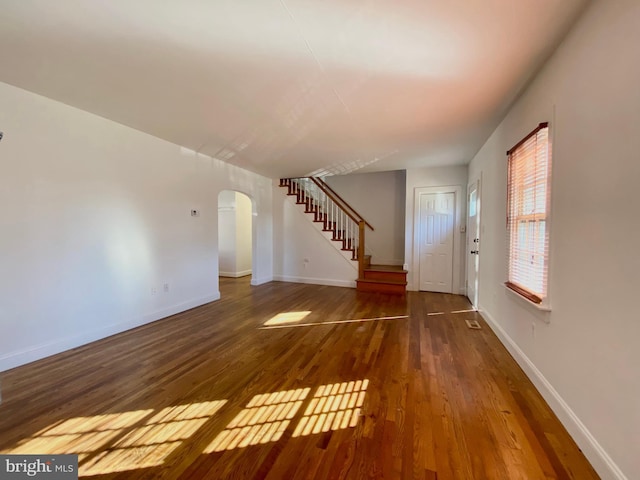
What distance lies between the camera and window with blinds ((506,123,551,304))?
2097mm

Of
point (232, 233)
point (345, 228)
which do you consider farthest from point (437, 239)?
point (232, 233)

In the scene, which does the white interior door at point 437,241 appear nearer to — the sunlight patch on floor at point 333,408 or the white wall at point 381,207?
the white wall at point 381,207

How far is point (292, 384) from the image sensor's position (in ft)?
7.38

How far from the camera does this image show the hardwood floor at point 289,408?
1.46m

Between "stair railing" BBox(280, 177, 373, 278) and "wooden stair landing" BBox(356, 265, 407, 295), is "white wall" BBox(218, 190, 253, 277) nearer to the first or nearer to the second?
"stair railing" BBox(280, 177, 373, 278)

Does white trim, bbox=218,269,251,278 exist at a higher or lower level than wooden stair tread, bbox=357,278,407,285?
lower

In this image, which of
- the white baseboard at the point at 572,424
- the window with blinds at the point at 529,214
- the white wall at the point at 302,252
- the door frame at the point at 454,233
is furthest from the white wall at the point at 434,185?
the white baseboard at the point at 572,424

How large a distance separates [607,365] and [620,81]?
4.73 ft

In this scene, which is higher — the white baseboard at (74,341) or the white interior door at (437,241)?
the white interior door at (437,241)

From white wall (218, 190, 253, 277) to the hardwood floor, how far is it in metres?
3.90

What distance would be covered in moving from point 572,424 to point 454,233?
4152mm

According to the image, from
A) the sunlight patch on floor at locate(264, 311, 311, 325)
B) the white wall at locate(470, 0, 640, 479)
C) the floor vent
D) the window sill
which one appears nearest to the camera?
the white wall at locate(470, 0, 640, 479)

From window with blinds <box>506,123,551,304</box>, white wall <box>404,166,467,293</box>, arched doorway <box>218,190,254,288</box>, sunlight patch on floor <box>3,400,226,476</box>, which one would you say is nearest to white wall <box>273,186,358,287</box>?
arched doorway <box>218,190,254,288</box>

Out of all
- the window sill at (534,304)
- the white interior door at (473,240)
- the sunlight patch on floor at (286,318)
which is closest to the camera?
the window sill at (534,304)
